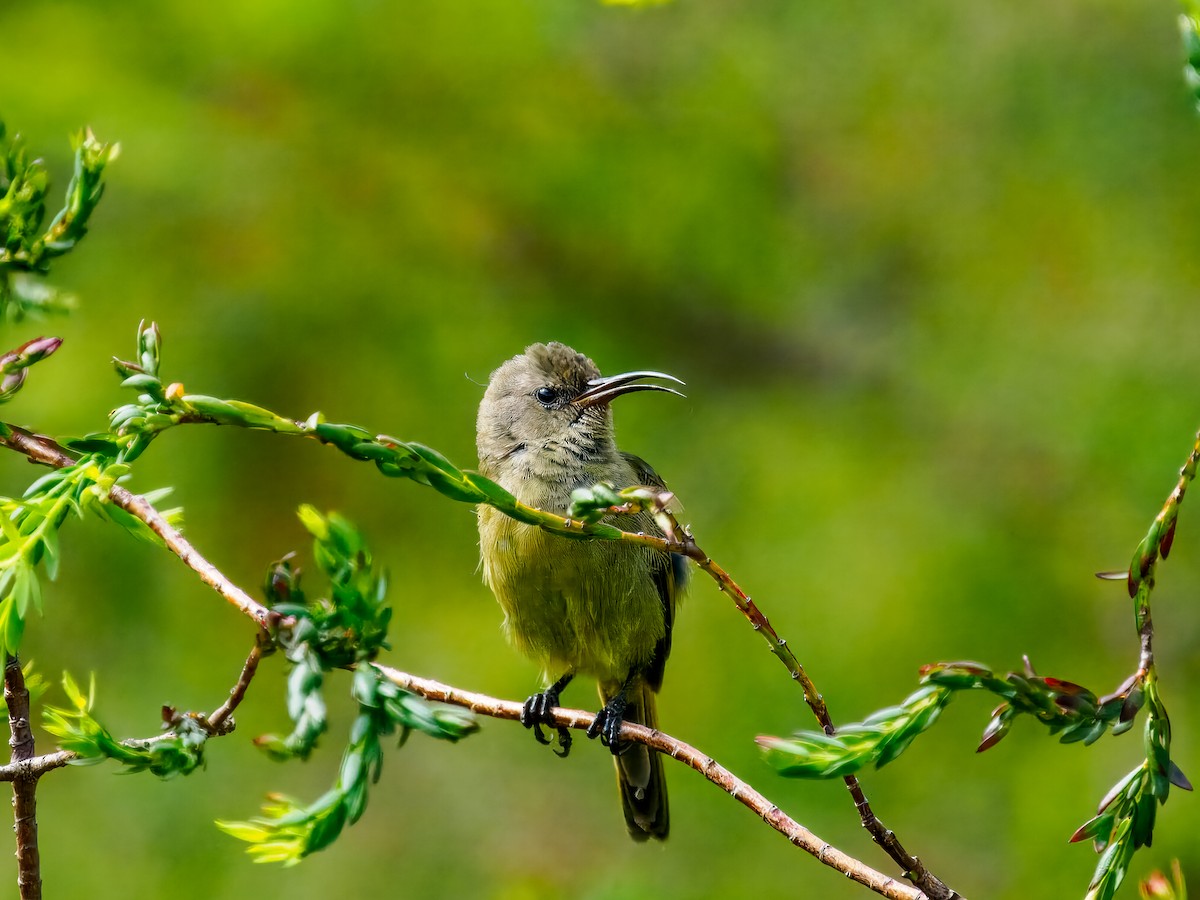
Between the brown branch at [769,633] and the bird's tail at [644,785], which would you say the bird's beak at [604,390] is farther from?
the brown branch at [769,633]

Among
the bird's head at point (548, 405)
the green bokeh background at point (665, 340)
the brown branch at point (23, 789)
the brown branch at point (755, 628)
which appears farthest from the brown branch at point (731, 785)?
the green bokeh background at point (665, 340)

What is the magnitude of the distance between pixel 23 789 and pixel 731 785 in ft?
3.62

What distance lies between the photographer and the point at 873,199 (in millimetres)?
6359

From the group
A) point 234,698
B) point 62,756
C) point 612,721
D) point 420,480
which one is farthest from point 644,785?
point 420,480

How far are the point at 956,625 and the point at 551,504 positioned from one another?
195 centimetres

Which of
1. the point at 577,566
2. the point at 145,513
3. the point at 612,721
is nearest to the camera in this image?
the point at 145,513

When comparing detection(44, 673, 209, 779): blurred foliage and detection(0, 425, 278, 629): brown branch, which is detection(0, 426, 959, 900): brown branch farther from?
detection(44, 673, 209, 779): blurred foliage

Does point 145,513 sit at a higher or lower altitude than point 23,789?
higher

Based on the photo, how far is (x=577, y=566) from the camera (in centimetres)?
398

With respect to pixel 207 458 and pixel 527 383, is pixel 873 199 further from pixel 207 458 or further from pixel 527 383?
pixel 207 458

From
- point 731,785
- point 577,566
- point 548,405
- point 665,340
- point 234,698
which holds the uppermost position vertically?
point 665,340

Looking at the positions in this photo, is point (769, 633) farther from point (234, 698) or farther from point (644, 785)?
point (644, 785)

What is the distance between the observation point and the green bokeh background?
17.1ft

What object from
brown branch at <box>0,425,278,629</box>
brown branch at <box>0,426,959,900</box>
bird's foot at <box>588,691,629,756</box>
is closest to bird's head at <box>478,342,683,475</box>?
bird's foot at <box>588,691,629,756</box>
